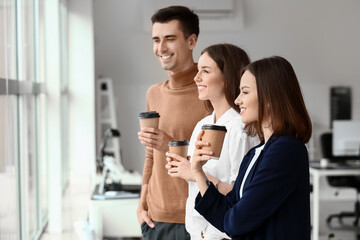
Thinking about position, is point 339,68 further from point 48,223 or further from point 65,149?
point 48,223

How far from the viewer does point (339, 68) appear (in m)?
7.00

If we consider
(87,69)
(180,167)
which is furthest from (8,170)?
(87,69)

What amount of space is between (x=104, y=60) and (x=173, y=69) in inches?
189

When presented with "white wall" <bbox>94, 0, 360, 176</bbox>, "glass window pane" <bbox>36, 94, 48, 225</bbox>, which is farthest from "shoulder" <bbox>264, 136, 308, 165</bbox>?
"white wall" <bbox>94, 0, 360, 176</bbox>

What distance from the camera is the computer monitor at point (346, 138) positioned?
543 cm

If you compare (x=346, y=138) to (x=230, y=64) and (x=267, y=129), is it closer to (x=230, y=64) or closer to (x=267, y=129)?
(x=230, y=64)

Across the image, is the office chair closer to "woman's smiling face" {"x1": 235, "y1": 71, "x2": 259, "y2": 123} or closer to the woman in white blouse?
the woman in white blouse

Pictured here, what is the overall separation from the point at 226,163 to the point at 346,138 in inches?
162

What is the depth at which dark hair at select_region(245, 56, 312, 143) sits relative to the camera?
1.35 meters

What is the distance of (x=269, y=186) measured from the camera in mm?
1291

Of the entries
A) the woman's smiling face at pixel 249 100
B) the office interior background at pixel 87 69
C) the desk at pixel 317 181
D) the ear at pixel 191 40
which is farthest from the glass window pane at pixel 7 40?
the desk at pixel 317 181

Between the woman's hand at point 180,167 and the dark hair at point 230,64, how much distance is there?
0.27 metres

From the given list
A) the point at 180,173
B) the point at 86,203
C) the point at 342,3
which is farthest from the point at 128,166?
the point at 180,173

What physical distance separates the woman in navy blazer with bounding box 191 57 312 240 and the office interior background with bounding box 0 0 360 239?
3.74 feet
